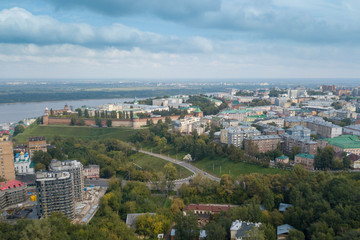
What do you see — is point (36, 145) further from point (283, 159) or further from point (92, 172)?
point (283, 159)

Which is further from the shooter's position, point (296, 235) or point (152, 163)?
point (152, 163)

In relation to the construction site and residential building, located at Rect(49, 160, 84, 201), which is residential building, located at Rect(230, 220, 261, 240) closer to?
the construction site

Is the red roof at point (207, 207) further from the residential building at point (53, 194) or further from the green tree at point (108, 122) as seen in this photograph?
the green tree at point (108, 122)

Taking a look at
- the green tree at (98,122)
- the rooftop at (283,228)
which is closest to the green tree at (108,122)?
the green tree at (98,122)

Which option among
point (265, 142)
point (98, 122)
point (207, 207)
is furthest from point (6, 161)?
point (265, 142)

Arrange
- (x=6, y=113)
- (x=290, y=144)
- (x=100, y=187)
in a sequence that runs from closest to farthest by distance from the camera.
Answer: (x=100, y=187), (x=290, y=144), (x=6, y=113)

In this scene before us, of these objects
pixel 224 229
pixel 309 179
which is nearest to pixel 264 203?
pixel 309 179

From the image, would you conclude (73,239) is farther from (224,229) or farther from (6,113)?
(6,113)
